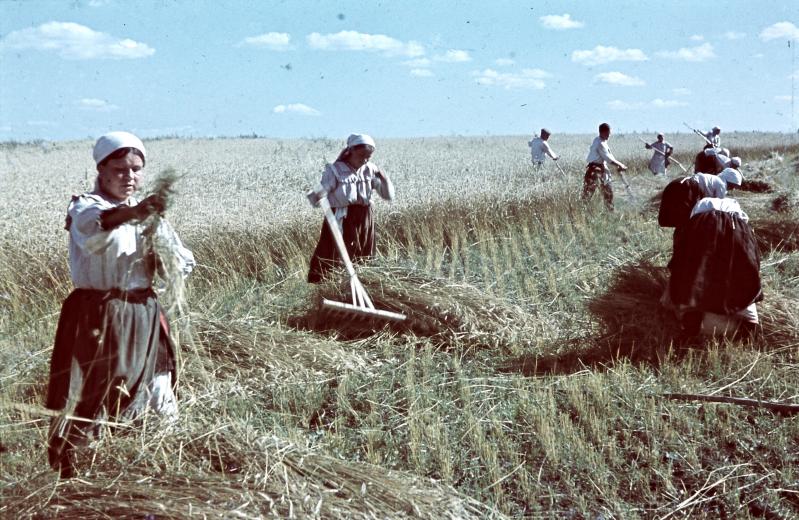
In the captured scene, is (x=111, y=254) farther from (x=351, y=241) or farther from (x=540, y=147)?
(x=540, y=147)

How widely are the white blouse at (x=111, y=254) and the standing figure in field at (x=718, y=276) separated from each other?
10.1 feet

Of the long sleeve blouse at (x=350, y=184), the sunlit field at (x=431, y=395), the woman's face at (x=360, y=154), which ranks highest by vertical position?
the woman's face at (x=360, y=154)

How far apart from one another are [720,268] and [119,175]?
3405 mm

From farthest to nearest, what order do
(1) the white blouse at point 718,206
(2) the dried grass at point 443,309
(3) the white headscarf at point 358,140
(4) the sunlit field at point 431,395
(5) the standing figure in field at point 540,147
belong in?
1. (5) the standing figure in field at point 540,147
2. (3) the white headscarf at point 358,140
3. (2) the dried grass at point 443,309
4. (1) the white blouse at point 718,206
5. (4) the sunlit field at point 431,395

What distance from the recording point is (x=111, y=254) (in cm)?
261

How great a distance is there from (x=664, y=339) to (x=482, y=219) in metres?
4.00

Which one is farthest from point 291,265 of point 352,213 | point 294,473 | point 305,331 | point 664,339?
point 294,473

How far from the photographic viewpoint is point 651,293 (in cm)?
491

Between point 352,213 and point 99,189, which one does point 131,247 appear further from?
point 352,213

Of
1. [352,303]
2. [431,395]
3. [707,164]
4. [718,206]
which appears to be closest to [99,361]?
[431,395]

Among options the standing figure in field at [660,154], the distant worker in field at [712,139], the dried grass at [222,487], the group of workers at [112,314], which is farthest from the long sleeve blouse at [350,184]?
the standing figure in field at [660,154]

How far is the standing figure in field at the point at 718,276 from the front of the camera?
14.7 ft

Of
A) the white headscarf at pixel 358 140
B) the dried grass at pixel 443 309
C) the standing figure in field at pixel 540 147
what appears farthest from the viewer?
the standing figure in field at pixel 540 147

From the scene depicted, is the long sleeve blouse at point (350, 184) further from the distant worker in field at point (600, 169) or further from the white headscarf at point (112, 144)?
the distant worker in field at point (600, 169)
